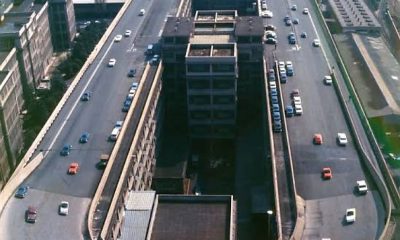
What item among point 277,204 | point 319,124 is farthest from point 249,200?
point 277,204

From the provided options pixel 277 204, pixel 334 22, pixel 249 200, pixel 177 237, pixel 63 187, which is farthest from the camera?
pixel 334 22

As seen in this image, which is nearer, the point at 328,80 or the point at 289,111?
the point at 289,111

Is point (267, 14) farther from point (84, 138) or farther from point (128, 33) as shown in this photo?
point (84, 138)

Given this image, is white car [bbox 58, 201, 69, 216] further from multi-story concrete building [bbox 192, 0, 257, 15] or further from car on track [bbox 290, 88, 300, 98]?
multi-story concrete building [bbox 192, 0, 257, 15]

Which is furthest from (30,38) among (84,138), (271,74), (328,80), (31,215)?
(31,215)

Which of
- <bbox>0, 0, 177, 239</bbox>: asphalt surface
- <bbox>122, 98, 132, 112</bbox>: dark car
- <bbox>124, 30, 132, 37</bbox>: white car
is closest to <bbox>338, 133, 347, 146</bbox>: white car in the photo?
<bbox>0, 0, 177, 239</bbox>: asphalt surface

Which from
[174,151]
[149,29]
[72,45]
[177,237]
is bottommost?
[72,45]

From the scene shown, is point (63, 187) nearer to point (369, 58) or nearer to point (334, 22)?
point (369, 58)

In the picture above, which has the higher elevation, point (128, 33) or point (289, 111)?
point (289, 111)
